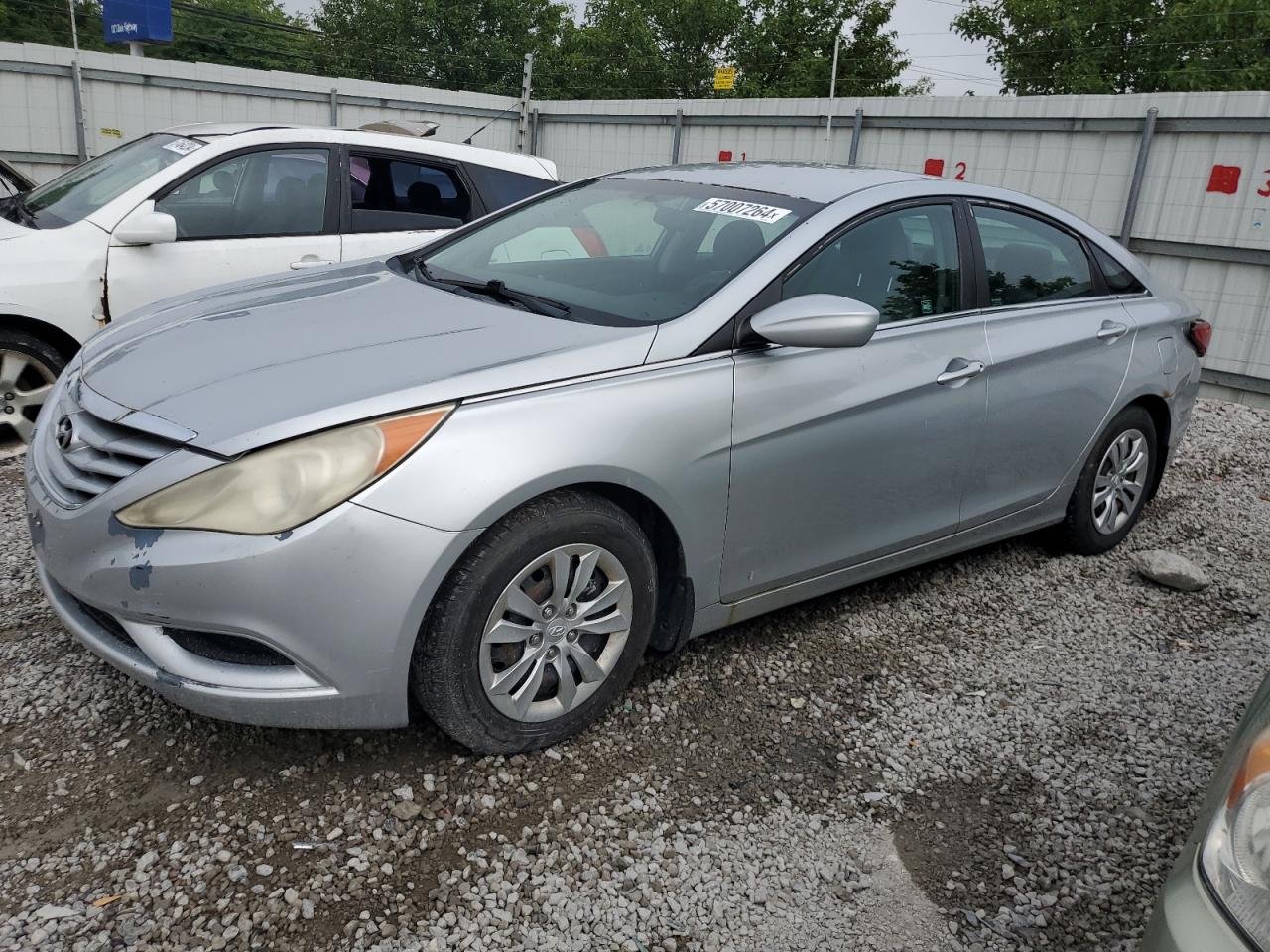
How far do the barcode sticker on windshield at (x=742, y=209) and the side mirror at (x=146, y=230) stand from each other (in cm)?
289

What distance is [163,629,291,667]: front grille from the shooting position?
2412 millimetres

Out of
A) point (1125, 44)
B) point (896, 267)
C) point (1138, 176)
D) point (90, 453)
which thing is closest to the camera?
point (90, 453)

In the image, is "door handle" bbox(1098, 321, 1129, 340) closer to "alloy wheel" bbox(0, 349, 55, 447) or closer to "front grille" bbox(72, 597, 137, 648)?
"front grille" bbox(72, 597, 137, 648)

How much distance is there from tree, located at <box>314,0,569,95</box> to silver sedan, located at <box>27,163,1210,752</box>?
46.3 metres

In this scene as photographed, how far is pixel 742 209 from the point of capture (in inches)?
A: 136

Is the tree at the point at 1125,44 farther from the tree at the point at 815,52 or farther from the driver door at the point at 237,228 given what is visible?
the driver door at the point at 237,228

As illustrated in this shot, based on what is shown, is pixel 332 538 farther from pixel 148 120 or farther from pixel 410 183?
pixel 148 120

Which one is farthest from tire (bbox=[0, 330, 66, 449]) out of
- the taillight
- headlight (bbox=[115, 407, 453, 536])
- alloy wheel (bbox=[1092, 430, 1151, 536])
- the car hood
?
the taillight

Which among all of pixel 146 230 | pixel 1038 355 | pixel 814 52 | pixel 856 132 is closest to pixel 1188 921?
pixel 1038 355

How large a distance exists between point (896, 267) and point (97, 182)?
14.2 feet

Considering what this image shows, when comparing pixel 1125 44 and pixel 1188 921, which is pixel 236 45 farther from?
pixel 1188 921

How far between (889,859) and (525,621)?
109cm

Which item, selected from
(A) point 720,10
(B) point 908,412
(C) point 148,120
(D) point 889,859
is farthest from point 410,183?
(A) point 720,10

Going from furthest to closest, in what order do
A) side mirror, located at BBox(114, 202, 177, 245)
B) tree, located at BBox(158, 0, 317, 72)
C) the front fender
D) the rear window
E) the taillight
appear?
tree, located at BBox(158, 0, 317, 72) < the rear window < side mirror, located at BBox(114, 202, 177, 245) < the taillight < the front fender
